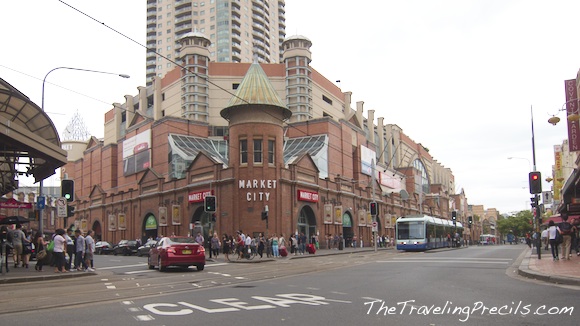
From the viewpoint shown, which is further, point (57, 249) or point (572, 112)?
point (572, 112)

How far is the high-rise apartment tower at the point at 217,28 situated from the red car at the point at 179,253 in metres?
81.9

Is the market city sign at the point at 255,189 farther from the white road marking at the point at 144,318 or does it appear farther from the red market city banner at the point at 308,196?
the white road marking at the point at 144,318

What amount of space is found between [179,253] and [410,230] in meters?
25.1

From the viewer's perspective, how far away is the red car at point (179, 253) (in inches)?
834

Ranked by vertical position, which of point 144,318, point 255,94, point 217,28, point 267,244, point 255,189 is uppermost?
point 217,28

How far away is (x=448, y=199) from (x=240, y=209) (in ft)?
258

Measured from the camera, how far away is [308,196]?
45.8 meters

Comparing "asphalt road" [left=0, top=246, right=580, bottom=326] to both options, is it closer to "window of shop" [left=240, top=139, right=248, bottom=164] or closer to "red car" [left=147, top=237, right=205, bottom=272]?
"red car" [left=147, top=237, right=205, bottom=272]

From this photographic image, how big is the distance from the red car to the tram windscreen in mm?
24012

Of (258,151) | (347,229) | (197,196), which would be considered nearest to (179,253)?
(258,151)

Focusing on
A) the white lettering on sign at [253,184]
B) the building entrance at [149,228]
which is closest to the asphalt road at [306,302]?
the white lettering on sign at [253,184]

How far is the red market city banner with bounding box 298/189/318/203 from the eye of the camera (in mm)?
44531

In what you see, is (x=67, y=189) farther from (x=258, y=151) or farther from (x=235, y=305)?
(x=258, y=151)

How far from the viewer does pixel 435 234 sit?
45.5m
